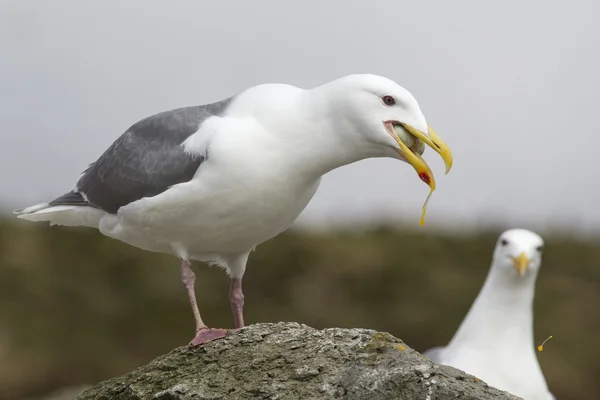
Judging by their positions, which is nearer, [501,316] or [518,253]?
[501,316]

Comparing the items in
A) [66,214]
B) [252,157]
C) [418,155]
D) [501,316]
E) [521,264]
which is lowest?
[501,316]

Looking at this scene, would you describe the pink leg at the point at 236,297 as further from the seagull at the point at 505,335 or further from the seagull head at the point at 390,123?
the seagull at the point at 505,335

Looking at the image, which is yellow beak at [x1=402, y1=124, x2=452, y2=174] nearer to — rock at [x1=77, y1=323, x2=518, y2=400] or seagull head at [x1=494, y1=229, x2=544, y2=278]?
rock at [x1=77, y1=323, x2=518, y2=400]

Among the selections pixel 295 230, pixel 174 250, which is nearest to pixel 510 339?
pixel 174 250

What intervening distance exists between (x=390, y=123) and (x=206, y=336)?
1448 mm

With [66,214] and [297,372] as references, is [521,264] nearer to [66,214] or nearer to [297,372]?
[66,214]

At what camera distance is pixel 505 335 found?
8672 millimetres

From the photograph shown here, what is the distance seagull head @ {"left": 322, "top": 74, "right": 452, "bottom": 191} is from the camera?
5402mm

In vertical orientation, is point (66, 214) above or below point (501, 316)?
above

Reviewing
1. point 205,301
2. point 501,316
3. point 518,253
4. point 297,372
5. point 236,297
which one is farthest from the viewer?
point 205,301

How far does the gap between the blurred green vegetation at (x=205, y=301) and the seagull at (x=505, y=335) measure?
4.53 m

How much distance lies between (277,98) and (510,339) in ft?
12.5

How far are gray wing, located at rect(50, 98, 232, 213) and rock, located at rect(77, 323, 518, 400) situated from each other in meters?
0.97

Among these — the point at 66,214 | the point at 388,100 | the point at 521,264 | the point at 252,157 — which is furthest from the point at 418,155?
the point at 521,264
